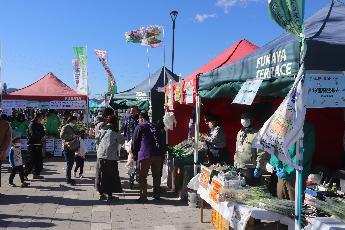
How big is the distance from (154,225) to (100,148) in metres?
2.24

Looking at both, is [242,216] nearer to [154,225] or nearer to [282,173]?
[282,173]

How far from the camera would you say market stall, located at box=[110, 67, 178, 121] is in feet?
44.1

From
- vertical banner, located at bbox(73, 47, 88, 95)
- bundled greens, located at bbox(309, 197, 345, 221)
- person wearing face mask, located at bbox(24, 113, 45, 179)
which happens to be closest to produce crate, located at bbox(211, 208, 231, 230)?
bundled greens, located at bbox(309, 197, 345, 221)

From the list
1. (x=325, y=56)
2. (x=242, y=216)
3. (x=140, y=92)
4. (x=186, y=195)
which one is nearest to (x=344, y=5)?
(x=325, y=56)

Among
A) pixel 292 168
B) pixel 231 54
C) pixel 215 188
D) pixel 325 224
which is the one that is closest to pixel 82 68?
pixel 231 54

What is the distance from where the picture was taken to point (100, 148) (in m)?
8.34

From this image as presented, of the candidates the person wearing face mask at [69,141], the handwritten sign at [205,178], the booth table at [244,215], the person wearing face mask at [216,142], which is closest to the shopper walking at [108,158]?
the person wearing face mask at [69,141]

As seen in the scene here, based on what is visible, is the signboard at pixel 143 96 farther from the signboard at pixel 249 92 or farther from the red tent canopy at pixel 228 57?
the signboard at pixel 249 92

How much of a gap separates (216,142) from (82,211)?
2682 millimetres

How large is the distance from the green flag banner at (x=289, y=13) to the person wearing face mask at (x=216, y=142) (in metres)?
4.23

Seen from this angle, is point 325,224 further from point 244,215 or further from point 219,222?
point 219,222

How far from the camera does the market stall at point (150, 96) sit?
13453mm

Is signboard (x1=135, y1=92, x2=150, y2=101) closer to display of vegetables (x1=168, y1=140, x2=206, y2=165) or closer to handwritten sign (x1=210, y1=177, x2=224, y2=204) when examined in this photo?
display of vegetables (x1=168, y1=140, x2=206, y2=165)

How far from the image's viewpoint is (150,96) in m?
13.5
